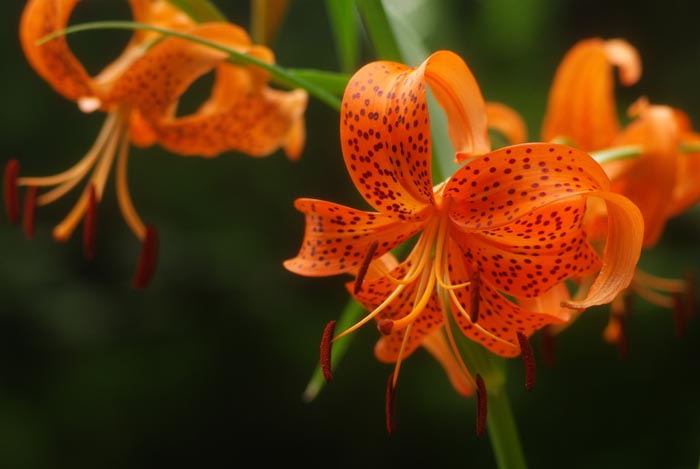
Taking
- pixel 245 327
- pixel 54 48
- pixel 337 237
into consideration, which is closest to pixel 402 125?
pixel 337 237

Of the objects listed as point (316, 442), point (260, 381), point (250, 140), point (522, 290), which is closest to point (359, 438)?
point (316, 442)

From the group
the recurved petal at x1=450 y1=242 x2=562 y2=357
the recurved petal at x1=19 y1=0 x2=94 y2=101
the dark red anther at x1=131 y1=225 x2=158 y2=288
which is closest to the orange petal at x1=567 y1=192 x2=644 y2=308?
the recurved petal at x1=450 y1=242 x2=562 y2=357

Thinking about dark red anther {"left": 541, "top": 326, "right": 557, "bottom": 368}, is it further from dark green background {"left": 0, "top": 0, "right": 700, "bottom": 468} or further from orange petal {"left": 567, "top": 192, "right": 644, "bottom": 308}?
dark green background {"left": 0, "top": 0, "right": 700, "bottom": 468}

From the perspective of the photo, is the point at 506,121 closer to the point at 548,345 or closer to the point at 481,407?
the point at 548,345

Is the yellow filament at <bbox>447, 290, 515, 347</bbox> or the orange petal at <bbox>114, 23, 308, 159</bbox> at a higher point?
the orange petal at <bbox>114, 23, 308, 159</bbox>

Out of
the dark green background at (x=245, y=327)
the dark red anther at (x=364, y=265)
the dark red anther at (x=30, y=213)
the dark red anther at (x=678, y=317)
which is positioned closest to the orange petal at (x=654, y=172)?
the dark red anther at (x=678, y=317)

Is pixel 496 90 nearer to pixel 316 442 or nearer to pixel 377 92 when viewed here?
pixel 316 442
